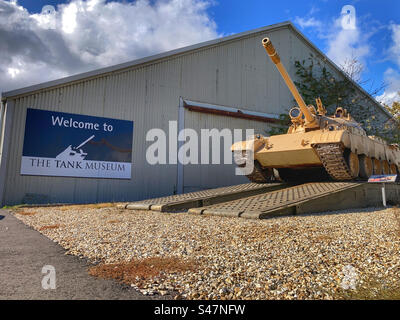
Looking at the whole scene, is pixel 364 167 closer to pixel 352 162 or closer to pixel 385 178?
pixel 352 162

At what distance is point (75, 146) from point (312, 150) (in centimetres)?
766

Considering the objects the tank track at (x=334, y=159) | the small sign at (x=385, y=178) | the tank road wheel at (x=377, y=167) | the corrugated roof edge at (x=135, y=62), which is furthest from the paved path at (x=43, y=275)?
the tank road wheel at (x=377, y=167)

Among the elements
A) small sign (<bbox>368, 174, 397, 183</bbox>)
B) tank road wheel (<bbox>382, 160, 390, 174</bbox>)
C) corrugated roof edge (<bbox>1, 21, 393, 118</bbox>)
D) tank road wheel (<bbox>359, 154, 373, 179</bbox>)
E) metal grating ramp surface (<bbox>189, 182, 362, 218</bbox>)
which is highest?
corrugated roof edge (<bbox>1, 21, 393, 118</bbox>)

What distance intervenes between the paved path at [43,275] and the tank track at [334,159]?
23.6 feet

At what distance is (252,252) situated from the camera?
324 cm

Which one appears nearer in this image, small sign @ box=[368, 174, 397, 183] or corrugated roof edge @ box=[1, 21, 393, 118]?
small sign @ box=[368, 174, 397, 183]

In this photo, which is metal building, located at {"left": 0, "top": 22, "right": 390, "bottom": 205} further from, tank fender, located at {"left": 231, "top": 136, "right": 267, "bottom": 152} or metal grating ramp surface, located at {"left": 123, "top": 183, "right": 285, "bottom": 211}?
metal grating ramp surface, located at {"left": 123, "top": 183, "right": 285, "bottom": 211}

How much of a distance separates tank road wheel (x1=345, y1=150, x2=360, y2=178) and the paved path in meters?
8.15

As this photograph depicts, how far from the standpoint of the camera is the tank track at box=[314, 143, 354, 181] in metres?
8.66

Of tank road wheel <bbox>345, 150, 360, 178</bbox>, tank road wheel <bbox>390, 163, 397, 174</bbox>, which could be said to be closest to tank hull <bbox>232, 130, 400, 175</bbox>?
tank road wheel <bbox>345, 150, 360, 178</bbox>

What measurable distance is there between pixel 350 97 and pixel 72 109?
17.1 m

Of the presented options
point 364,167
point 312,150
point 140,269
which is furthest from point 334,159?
point 140,269

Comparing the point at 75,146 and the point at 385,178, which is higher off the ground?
the point at 75,146
